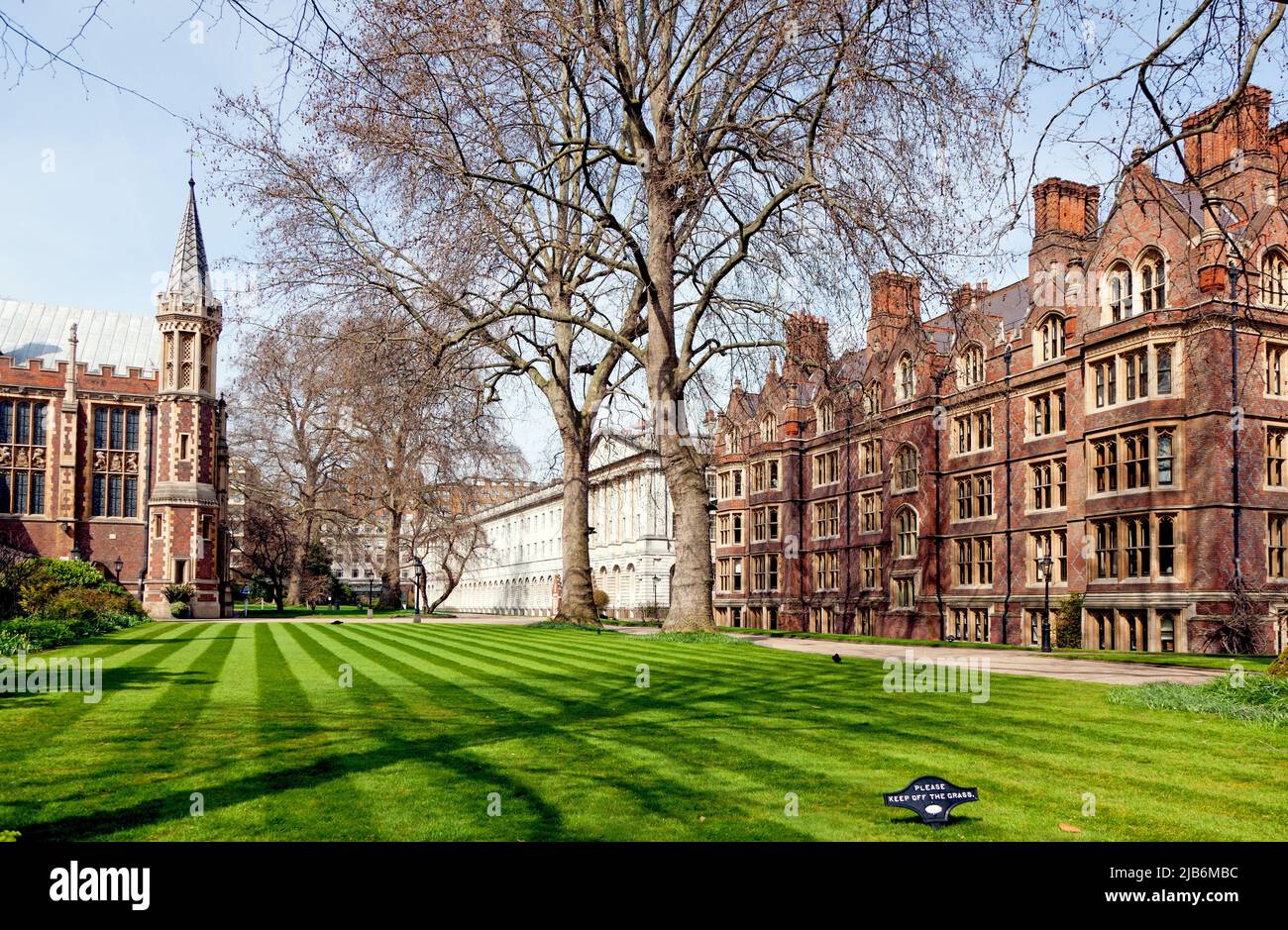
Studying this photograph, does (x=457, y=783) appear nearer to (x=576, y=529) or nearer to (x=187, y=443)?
(x=576, y=529)

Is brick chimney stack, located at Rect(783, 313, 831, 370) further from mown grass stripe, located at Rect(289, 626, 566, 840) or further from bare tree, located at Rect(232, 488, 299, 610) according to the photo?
bare tree, located at Rect(232, 488, 299, 610)

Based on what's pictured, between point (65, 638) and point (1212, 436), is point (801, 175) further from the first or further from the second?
point (65, 638)

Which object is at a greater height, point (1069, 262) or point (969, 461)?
point (1069, 262)

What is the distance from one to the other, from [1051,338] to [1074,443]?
192 inches

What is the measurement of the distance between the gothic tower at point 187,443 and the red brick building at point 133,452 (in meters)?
0.06

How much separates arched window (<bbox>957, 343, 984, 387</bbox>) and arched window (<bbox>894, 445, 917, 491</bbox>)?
422 cm

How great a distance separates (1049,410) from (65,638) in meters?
31.9

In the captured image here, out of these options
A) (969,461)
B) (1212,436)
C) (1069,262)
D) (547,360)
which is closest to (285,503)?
(547,360)

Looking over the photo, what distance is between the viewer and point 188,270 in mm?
54750

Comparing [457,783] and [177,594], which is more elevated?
[457,783]

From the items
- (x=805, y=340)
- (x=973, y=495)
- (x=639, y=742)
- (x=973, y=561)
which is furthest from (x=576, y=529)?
(x=639, y=742)

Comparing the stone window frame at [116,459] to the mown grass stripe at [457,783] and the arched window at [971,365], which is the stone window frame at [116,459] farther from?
the mown grass stripe at [457,783]
